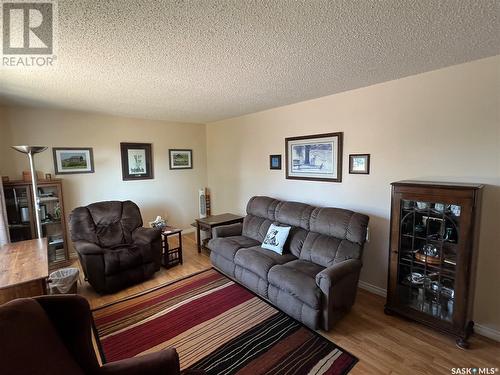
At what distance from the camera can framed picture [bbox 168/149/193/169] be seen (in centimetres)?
495

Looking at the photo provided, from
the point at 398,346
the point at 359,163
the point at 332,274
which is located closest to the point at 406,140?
the point at 359,163

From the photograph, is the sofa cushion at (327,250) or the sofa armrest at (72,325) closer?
the sofa armrest at (72,325)

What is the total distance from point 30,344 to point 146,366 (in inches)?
20.6

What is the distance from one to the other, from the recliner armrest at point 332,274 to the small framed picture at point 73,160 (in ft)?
12.9

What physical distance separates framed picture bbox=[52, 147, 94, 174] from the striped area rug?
2349 mm

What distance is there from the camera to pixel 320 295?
2.17m

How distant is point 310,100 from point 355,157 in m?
1.03

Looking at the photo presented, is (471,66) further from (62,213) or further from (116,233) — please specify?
(62,213)

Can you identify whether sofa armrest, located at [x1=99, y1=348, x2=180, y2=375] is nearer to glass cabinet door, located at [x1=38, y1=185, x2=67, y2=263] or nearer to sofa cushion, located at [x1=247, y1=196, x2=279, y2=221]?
sofa cushion, located at [x1=247, y1=196, x2=279, y2=221]

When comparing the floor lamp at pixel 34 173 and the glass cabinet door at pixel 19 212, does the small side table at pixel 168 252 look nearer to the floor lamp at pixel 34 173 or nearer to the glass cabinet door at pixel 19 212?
the floor lamp at pixel 34 173

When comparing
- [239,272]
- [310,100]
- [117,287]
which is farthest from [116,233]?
[310,100]

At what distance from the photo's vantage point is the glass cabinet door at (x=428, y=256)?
205 centimetres

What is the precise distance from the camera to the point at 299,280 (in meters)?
2.32

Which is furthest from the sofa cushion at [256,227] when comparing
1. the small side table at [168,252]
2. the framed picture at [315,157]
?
the small side table at [168,252]
